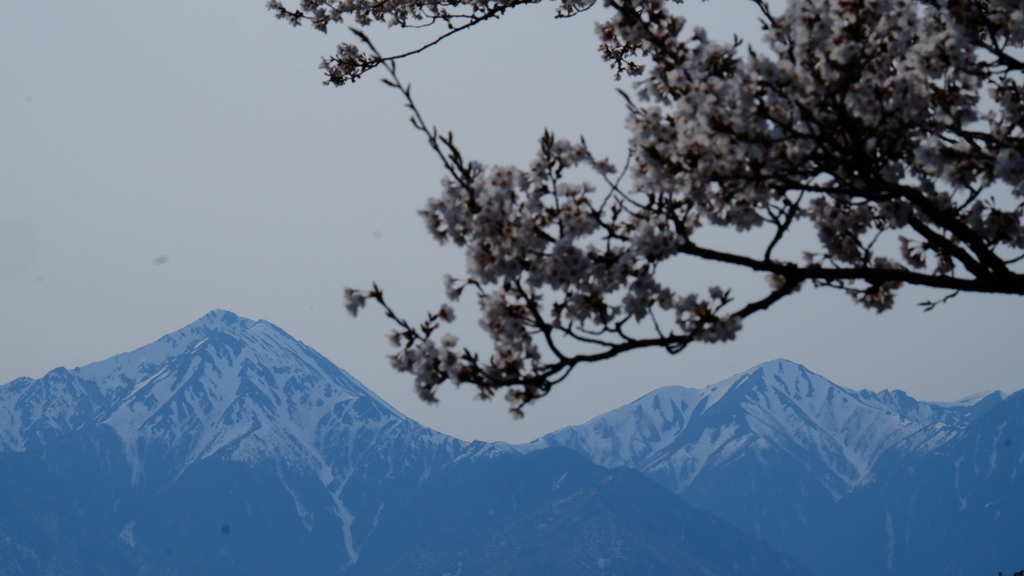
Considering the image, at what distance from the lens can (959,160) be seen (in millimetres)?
6750

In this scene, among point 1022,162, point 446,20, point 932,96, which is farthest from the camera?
point 446,20

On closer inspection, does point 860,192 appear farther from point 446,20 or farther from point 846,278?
point 446,20

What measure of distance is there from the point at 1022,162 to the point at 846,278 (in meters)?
1.63

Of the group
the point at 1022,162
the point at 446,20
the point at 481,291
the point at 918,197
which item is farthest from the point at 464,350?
the point at 446,20

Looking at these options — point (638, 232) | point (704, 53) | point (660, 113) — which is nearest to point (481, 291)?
point (638, 232)

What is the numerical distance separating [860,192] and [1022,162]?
1.08 metres

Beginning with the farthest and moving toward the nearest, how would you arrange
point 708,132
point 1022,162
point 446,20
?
point 446,20 < point 708,132 < point 1022,162

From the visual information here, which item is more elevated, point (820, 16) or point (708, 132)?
point (820, 16)

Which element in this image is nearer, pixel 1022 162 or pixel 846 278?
pixel 1022 162

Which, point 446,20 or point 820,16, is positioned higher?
point 446,20

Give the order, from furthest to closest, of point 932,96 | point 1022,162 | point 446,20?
point 446,20, point 932,96, point 1022,162

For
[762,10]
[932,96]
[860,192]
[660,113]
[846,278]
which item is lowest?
[846,278]

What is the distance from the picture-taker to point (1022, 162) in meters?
6.39

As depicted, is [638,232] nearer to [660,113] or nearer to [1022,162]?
[660,113]
